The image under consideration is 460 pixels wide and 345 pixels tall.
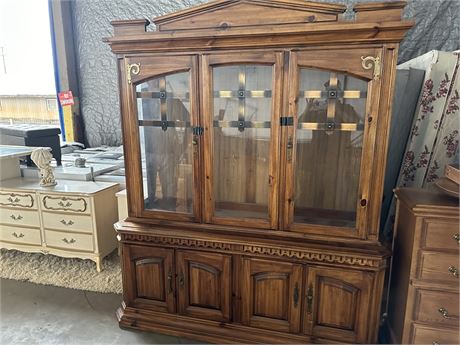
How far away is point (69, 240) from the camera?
258 cm

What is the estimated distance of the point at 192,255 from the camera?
1850 millimetres

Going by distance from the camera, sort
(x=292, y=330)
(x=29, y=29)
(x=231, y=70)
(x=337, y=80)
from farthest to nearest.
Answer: (x=29, y=29), (x=292, y=330), (x=231, y=70), (x=337, y=80)

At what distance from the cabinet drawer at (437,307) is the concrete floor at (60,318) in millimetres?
1255

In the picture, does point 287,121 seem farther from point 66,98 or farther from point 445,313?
point 66,98

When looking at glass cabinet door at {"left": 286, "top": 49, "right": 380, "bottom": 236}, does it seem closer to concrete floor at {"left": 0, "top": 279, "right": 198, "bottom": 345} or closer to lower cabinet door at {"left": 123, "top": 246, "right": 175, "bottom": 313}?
lower cabinet door at {"left": 123, "top": 246, "right": 175, "bottom": 313}

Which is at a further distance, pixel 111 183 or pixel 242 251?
pixel 111 183

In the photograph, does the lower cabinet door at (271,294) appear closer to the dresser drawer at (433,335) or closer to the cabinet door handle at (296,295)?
the cabinet door handle at (296,295)

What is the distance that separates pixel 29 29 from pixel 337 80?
148 inches

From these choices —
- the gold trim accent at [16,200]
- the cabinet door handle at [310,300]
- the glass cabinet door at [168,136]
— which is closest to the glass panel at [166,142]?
the glass cabinet door at [168,136]

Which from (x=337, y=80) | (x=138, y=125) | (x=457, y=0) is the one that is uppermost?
(x=457, y=0)

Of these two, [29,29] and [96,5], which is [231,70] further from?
[29,29]

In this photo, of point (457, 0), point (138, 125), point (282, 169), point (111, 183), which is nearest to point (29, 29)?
point (111, 183)

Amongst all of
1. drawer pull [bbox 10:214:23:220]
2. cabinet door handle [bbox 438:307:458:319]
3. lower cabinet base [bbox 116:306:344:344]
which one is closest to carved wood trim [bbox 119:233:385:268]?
cabinet door handle [bbox 438:307:458:319]

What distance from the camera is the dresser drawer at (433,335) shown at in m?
1.57
